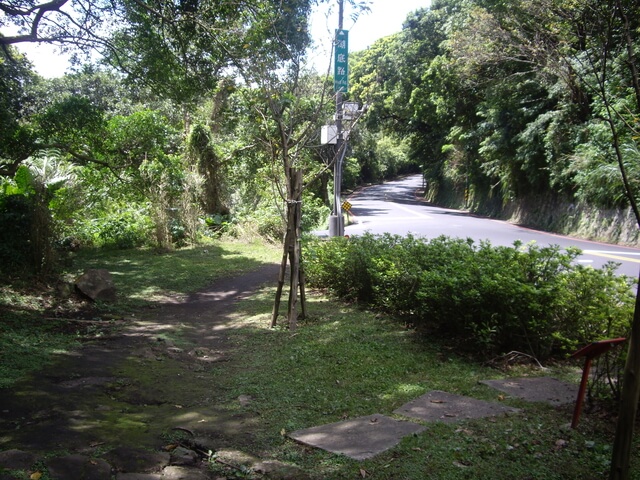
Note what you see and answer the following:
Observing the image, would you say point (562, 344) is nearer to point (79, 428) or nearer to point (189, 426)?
point (189, 426)

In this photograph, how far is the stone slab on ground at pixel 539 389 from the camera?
171 inches

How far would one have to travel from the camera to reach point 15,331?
6.12 meters

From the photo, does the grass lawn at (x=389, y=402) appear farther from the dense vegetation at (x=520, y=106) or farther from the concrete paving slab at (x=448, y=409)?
the dense vegetation at (x=520, y=106)


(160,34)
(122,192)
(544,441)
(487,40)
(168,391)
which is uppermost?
(487,40)

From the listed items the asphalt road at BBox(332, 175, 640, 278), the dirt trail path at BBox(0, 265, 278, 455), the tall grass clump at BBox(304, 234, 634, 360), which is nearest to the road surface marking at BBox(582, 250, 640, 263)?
the asphalt road at BBox(332, 175, 640, 278)

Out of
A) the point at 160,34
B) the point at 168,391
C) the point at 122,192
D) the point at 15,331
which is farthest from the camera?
the point at 122,192

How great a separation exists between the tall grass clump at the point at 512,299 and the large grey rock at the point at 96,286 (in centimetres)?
457

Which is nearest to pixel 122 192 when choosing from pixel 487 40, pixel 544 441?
pixel 544 441

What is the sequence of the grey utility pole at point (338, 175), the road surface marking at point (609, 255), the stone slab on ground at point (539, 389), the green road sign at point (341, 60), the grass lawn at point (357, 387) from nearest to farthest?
Answer: 1. the grass lawn at point (357, 387)
2. the stone slab on ground at point (539, 389)
3. the green road sign at point (341, 60)
4. the grey utility pole at point (338, 175)
5. the road surface marking at point (609, 255)

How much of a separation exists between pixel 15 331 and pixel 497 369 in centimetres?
548

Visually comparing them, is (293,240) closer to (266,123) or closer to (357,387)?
(266,123)

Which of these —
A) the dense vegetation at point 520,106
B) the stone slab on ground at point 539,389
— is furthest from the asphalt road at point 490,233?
the stone slab on ground at point 539,389

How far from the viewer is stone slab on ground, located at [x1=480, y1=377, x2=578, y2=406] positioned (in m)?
4.34

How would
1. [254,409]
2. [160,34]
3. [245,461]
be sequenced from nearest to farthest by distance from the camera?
[245,461] → [254,409] → [160,34]
